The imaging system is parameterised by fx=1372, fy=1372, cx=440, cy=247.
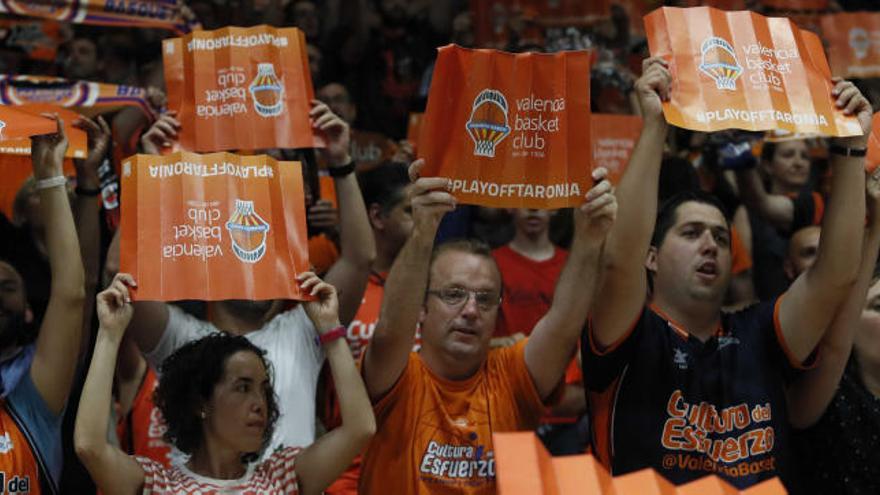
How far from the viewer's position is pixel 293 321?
15.8ft

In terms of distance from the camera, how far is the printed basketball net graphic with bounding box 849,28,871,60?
22.0 ft

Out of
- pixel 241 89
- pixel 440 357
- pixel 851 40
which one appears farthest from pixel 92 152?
pixel 851 40

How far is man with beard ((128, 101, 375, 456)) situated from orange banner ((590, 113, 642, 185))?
1.69 metres

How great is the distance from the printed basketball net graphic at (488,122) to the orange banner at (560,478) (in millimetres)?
1284

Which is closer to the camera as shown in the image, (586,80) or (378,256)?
(586,80)

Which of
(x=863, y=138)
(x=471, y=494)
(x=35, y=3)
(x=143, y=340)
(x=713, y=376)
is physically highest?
(x=35, y=3)

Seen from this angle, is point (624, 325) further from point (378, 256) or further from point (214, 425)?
point (378, 256)

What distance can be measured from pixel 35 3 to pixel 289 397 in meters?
1.96

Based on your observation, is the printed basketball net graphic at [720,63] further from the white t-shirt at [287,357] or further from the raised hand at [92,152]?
the raised hand at [92,152]

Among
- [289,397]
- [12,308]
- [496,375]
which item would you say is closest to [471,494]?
[496,375]

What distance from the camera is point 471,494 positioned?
4164 mm

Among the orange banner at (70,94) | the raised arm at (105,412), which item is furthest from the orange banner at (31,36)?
the raised arm at (105,412)

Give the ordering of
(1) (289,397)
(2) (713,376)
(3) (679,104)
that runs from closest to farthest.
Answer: (3) (679,104)
(2) (713,376)
(1) (289,397)

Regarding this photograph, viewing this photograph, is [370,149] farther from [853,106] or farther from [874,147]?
[853,106]
